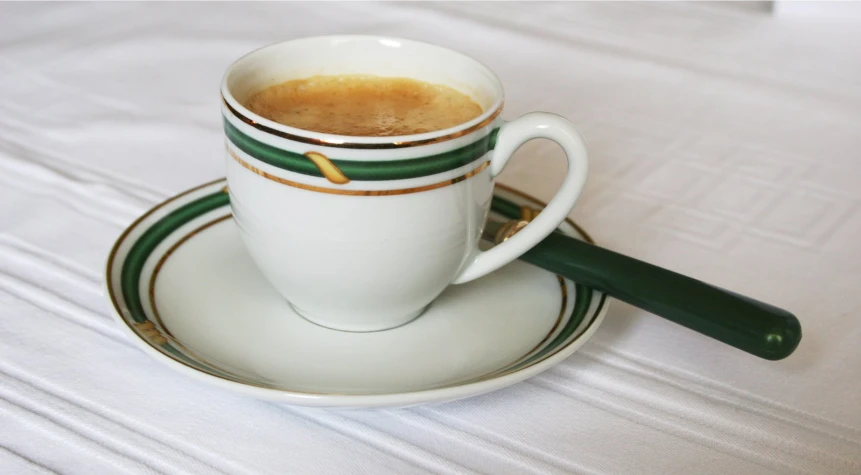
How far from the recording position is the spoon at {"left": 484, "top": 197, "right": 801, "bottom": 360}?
1.50ft

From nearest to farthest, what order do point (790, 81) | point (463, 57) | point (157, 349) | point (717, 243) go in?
point (157, 349) < point (463, 57) < point (717, 243) < point (790, 81)

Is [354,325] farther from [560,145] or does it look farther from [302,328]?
[560,145]

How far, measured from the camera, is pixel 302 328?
0.53m

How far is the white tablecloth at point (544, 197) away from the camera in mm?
455

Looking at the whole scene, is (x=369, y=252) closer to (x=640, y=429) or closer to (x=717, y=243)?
(x=640, y=429)

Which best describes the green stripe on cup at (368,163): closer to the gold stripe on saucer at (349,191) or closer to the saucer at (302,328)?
the gold stripe on saucer at (349,191)

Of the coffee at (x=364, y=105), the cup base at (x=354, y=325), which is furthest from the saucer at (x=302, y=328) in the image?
the coffee at (x=364, y=105)

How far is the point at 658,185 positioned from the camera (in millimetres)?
761

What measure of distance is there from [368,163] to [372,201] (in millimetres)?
23

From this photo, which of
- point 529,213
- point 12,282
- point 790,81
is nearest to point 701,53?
point 790,81

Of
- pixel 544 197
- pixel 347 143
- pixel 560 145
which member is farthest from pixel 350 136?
pixel 544 197

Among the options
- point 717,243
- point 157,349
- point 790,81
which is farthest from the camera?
point 790,81

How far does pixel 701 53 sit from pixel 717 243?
451 millimetres

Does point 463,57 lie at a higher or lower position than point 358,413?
higher
